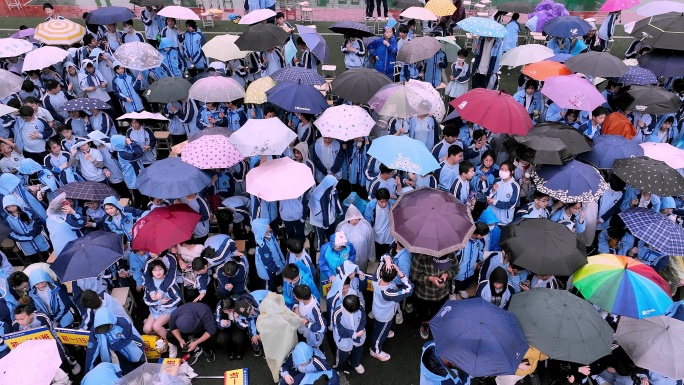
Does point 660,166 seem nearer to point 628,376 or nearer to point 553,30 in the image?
point 628,376

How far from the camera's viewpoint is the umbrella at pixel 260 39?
9.42 m

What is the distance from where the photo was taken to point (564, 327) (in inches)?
182

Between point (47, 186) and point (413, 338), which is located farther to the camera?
Answer: point (47, 186)

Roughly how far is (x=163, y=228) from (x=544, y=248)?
469cm

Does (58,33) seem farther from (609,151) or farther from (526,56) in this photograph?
→ (609,151)

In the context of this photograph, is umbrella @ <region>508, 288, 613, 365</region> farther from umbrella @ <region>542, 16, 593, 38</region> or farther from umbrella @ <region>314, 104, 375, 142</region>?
umbrella @ <region>542, 16, 593, 38</region>

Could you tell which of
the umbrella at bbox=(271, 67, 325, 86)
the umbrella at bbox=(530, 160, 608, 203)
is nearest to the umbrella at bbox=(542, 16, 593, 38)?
the umbrella at bbox=(530, 160, 608, 203)

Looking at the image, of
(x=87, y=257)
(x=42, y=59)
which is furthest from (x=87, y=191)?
(x=42, y=59)

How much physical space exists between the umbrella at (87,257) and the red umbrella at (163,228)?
0.98 ft

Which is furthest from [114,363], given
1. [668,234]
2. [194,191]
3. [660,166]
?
[660,166]

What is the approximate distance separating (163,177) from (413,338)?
409 centimetres

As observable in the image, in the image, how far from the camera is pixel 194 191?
248 inches

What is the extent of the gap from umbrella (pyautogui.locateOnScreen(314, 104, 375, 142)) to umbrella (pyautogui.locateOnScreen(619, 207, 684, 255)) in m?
3.87

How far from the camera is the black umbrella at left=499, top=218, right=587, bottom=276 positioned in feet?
17.6
